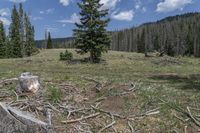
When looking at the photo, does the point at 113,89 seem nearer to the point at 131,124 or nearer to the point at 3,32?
the point at 131,124

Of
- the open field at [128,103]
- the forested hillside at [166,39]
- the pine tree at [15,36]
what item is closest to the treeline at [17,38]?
the pine tree at [15,36]

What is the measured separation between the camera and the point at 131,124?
11.8 metres

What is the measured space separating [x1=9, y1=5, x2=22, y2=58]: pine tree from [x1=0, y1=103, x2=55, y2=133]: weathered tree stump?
193 feet

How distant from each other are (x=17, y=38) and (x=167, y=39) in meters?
65.2

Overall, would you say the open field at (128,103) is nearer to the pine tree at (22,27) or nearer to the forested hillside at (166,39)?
the pine tree at (22,27)

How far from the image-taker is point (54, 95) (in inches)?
531

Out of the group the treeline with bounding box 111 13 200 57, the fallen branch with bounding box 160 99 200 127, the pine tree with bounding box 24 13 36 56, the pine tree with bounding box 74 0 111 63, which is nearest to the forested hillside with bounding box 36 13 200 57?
the treeline with bounding box 111 13 200 57

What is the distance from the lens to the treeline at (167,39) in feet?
330

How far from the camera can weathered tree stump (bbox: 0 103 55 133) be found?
7.10 meters

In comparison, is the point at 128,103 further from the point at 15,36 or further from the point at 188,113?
the point at 15,36

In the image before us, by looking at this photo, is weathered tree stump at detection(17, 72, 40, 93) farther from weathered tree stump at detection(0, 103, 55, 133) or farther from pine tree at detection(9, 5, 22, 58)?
pine tree at detection(9, 5, 22, 58)


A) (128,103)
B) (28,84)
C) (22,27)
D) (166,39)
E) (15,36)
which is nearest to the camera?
(128,103)

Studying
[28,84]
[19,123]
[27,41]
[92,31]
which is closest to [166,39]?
[27,41]

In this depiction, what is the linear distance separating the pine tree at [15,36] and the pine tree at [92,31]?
3281 cm
